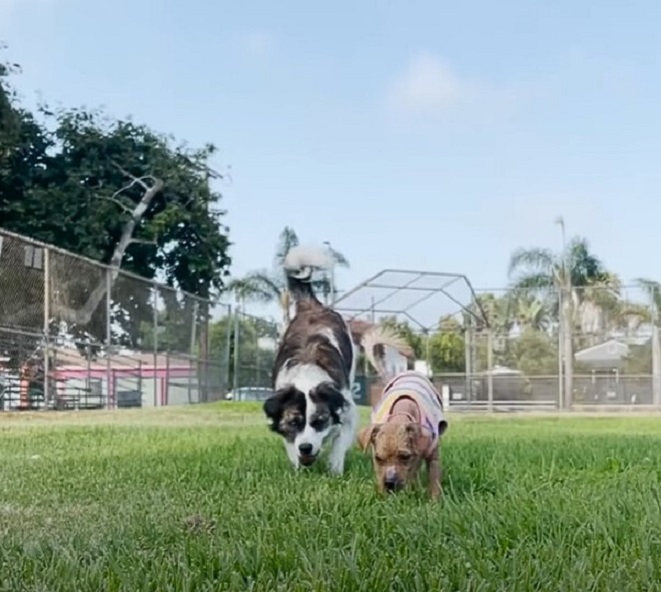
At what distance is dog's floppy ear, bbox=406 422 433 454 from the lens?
10.9 feet

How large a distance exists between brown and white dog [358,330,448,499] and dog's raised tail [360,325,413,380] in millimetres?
2541

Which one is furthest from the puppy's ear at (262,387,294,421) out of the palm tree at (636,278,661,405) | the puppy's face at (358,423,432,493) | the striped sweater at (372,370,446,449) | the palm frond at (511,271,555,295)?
the palm frond at (511,271,555,295)

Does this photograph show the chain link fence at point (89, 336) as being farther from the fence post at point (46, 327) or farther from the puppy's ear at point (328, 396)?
the puppy's ear at point (328, 396)

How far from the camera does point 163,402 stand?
54.6 ft

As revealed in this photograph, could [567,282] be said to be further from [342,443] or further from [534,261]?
[342,443]

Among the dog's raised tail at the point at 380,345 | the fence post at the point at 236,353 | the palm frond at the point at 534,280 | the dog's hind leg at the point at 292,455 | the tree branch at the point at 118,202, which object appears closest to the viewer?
the dog's hind leg at the point at 292,455

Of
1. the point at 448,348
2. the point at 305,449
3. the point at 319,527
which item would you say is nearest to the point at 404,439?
the point at 319,527

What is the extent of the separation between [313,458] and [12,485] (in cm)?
141

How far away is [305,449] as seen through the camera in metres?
4.36

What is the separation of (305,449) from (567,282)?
24.8 meters

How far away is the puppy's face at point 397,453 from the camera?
3.24 metres

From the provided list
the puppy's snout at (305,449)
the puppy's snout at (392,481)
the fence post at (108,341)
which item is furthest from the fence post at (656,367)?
the puppy's snout at (392,481)

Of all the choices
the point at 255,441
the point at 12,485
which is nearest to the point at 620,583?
the point at 12,485

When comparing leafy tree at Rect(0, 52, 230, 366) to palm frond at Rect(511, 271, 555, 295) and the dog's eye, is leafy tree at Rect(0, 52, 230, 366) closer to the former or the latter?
palm frond at Rect(511, 271, 555, 295)
